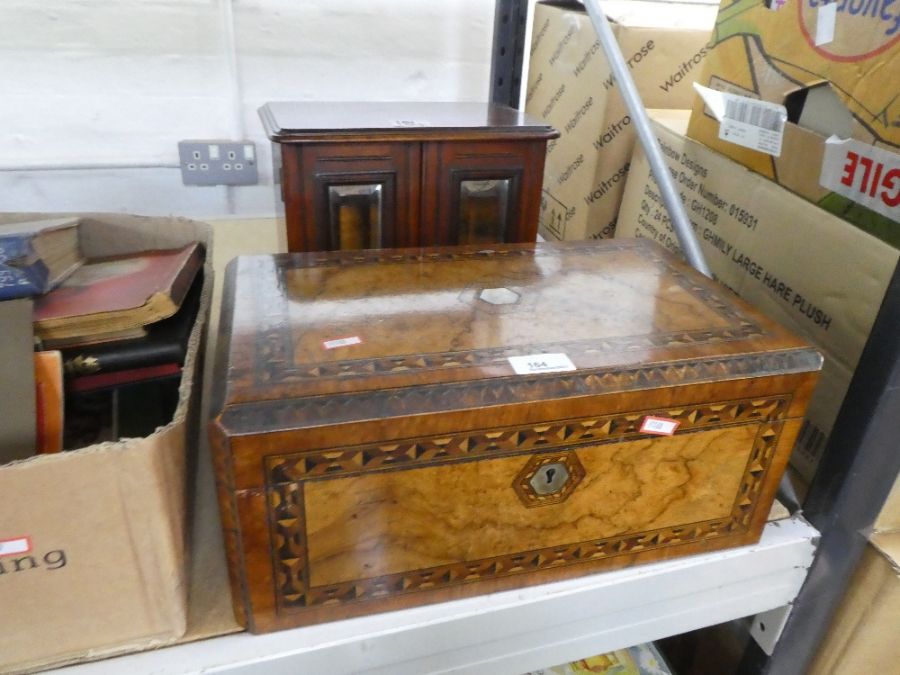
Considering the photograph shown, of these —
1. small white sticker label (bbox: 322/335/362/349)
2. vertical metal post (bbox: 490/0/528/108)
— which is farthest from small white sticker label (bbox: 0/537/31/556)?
vertical metal post (bbox: 490/0/528/108)

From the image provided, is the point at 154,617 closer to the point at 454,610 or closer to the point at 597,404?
A: the point at 454,610

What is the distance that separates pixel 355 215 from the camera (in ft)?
2.59

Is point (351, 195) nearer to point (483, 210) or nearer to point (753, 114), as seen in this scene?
point (483, 210)

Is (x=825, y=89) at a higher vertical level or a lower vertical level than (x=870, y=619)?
higher

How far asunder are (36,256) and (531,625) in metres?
0.54

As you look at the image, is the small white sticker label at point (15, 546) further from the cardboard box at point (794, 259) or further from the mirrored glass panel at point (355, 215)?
the cardboard box at point (794, 259)

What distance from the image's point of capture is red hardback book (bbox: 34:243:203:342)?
542 mm

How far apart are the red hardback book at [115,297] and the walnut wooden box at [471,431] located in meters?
0.05

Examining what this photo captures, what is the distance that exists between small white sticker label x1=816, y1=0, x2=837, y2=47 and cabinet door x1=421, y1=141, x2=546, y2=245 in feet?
1.00

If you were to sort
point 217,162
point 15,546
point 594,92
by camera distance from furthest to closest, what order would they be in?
1. point 217,162
2. point 594,92
3. point 15,546

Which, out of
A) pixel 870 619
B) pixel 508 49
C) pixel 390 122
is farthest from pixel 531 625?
pixel 508 49

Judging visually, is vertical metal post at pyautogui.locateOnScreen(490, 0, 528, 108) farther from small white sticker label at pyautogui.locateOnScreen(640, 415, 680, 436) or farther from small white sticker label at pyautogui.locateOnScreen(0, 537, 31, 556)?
small white sticker label at pyautogui.locateOnScreen(0, 537, 31, 556)

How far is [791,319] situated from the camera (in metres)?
0.75

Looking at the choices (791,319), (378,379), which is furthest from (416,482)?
(791,319)
